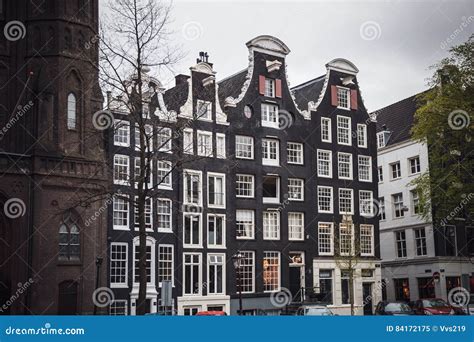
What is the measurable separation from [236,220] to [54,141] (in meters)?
7.56

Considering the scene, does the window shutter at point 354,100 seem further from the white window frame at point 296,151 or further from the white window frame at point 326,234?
the white window frame at point 326,234

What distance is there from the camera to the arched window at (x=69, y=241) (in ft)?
58.3

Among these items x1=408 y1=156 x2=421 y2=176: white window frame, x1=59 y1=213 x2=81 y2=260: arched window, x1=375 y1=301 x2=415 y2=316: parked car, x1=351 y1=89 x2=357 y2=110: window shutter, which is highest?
x1=351 y1=89 x2=357 y2=110: window shutter

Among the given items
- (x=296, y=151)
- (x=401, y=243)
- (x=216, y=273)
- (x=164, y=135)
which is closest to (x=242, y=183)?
(x=296, y=151)

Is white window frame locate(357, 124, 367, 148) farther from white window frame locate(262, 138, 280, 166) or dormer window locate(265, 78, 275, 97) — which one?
dormer window locate(265, 78, 275, 97)

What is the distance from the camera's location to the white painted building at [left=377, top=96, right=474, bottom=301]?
73.6 ft

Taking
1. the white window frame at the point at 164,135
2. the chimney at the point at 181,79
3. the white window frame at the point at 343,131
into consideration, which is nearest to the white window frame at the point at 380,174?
the white window frame at the point at 343,131

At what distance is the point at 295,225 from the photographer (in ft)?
78.1

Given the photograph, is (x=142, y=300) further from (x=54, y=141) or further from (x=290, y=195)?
(x=290, y=195)

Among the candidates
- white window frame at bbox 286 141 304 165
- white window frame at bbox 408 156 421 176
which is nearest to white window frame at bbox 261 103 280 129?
white window frame at bbox 286 141 304 165

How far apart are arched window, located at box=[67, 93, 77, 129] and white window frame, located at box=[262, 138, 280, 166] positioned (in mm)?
7605

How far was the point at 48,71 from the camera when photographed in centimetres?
1827

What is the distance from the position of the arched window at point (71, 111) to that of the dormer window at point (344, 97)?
10.6m

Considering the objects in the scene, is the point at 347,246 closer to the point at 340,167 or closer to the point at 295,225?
the point at 295,225
